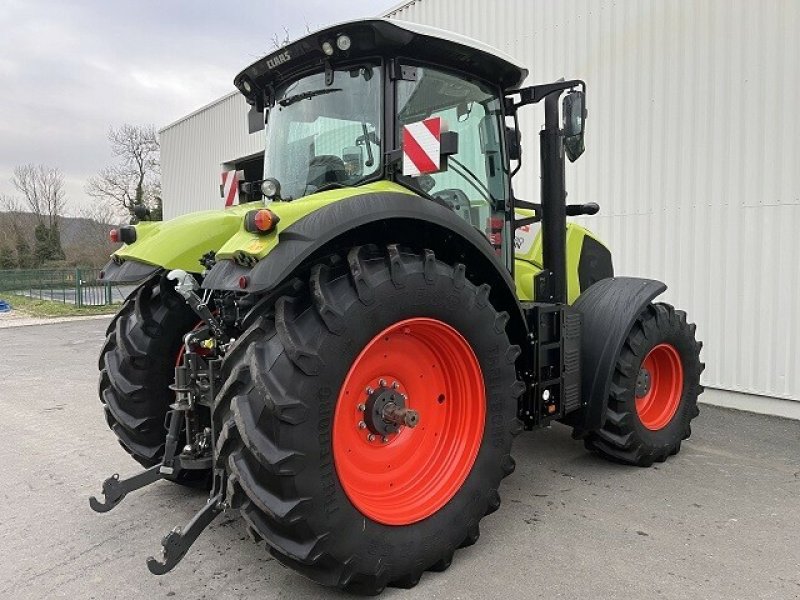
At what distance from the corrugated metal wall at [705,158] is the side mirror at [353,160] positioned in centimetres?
423

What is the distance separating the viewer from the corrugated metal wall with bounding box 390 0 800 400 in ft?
17.7

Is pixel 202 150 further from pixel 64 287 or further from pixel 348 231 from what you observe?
pixel 348 231

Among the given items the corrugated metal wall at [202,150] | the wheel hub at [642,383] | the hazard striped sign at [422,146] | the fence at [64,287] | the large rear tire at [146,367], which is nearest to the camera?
the hazard striped sign at [422,146]

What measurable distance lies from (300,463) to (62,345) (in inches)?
408

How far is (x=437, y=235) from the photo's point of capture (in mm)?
2898

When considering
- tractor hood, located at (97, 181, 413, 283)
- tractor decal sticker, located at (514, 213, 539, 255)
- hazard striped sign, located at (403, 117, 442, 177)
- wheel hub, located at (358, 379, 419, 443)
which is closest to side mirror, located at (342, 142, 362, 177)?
tractor hood, located at (97, 181, 413, 283)

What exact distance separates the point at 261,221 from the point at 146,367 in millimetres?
1491

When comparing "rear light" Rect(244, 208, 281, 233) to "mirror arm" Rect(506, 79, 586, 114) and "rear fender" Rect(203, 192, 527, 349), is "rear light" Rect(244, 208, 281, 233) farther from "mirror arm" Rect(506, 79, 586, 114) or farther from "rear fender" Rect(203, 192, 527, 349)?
"mirror arm" Rect(506, 79, 586, 114)

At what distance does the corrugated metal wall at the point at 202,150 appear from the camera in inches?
552

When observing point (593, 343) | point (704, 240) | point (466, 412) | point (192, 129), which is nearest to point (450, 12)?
point (704, 240)

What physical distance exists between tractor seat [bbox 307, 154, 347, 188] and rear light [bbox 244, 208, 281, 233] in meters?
0.77

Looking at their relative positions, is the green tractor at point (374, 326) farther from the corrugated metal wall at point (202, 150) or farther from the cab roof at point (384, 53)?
the corrugated metal wall at point (202, 150)

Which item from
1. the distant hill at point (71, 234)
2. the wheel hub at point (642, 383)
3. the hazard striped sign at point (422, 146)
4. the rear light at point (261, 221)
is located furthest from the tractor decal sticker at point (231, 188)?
the distant hill at point (71, 234)

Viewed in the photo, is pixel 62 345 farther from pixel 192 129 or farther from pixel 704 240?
pixel 704 240
